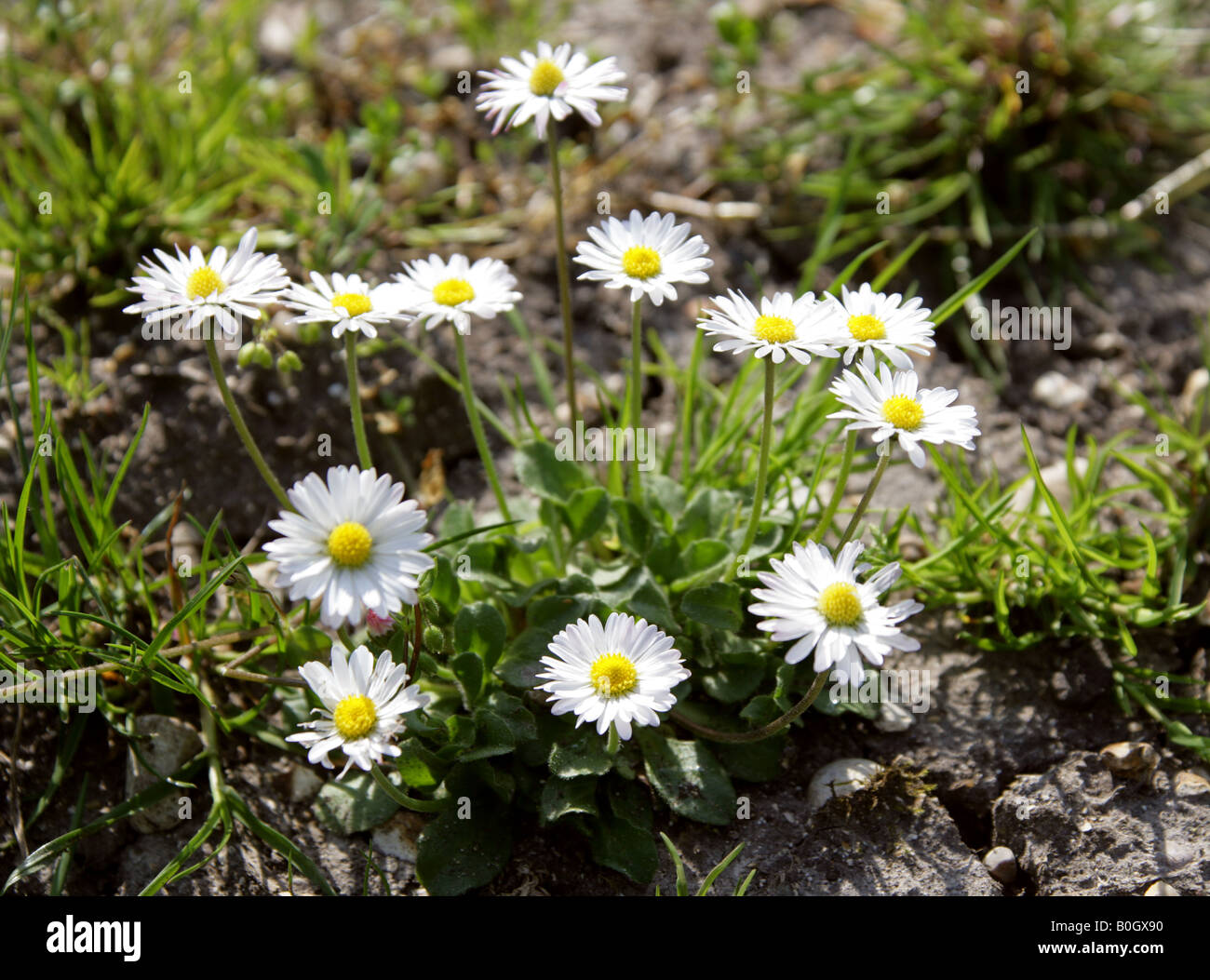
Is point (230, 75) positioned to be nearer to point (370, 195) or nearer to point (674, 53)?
point (370, 195)

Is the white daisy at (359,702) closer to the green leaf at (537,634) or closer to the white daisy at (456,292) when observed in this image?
the green leaf at (537,634)

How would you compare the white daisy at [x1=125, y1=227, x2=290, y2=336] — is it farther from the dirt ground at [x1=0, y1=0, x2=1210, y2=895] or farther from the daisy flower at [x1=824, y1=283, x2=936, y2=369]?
the daisy flower at [x1=824, y1=283, x2=936, y2=369]

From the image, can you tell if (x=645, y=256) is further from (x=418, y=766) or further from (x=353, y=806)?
(x=353, y=806)

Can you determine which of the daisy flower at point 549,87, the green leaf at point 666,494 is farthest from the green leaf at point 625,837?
the daisy flower at point 549,87

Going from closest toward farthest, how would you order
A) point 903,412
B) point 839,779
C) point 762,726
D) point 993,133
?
point 903,412
point 762,726
point 839,779
point 993,133

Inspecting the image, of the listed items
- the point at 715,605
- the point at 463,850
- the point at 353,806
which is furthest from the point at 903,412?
the point at 353,806

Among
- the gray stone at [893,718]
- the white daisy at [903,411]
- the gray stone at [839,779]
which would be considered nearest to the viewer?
the white daisy at [903,411]
